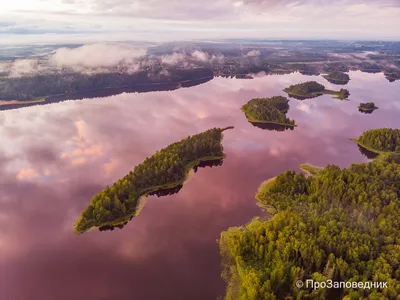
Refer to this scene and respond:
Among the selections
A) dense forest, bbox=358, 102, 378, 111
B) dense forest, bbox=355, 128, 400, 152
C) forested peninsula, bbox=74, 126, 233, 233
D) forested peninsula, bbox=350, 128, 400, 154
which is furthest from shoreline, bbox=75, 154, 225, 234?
dense forest, bbox=358, 102, 378, 111

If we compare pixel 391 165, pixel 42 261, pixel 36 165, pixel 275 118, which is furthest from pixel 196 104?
pixel 42 261

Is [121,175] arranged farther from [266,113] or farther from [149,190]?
[266,113]

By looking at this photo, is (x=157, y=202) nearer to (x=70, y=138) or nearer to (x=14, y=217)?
(x=14, y=217)

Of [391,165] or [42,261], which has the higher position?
[391,165]

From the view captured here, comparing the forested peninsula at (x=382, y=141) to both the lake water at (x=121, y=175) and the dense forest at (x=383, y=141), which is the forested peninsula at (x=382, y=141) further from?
the lake water at (x=121, y=175)

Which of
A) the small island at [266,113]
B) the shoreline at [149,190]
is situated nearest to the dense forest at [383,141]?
the small island at [266,113]

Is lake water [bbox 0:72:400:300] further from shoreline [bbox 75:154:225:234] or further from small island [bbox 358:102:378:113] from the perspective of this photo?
small island [bbox 358:102:378:113]
